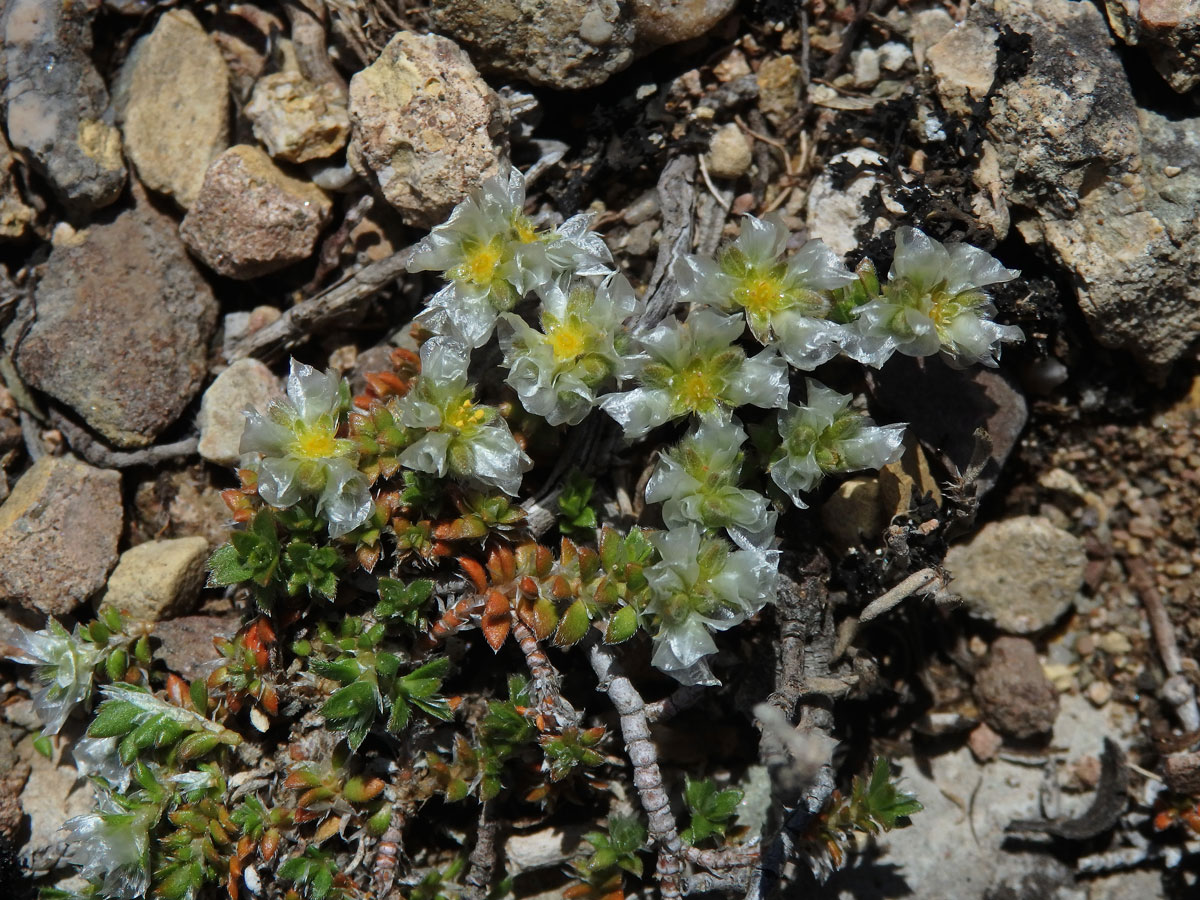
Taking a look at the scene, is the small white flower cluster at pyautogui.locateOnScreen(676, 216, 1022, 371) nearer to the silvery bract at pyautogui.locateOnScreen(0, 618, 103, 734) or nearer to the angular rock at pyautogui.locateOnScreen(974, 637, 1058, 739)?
the angular rock at pyautogui.locateOnScreen(974, 637, 1058, 739)

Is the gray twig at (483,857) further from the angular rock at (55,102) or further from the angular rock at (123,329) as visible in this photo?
the angular rock at (55,102)

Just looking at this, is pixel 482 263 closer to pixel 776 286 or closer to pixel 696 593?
pixel 776 286

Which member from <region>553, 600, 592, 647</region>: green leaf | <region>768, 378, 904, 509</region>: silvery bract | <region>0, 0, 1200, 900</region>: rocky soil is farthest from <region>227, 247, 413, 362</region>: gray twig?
<region>768, 378, 904, 509</region>: silvery bract

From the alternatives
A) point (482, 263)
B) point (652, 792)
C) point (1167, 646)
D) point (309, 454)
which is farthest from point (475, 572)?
point (1167, 646)

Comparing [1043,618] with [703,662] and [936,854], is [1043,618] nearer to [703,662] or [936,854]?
[936,854]

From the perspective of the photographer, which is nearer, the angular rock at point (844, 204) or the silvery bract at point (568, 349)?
the silvery bract at point (568, 349)

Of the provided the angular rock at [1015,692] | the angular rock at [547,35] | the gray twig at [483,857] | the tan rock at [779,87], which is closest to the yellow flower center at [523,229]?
the angular rock at [547,35]
